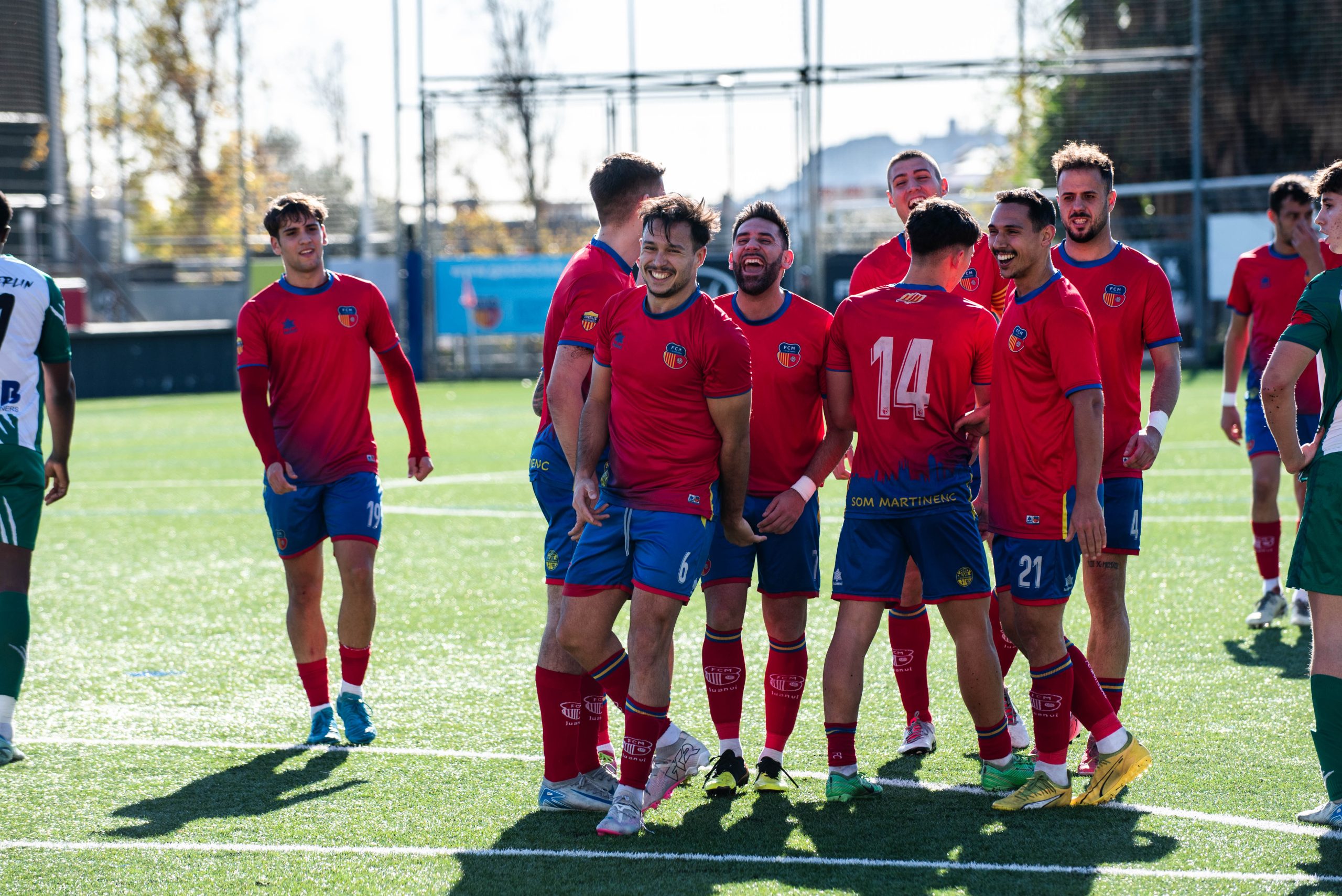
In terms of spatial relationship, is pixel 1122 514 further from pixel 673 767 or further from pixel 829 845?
pixel 673 767

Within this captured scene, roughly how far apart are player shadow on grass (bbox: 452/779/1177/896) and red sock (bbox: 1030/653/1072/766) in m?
0.21

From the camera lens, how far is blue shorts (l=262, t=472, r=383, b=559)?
19.6 feet

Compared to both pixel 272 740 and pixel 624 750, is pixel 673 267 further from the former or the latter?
pixel 272 740

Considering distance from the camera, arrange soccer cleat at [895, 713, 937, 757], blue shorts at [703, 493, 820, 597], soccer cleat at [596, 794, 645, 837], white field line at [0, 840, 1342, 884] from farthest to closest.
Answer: soccer cleat at [895, 713, 937, 757]
blue shorts at [703, 493, 820, 597]
soccer cleat at [596, 794, 645, 837]
white field line at [0, 840, 1342, 884]

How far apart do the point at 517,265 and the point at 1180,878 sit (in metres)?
27.7

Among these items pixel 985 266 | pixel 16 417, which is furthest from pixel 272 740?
pixel 985 266

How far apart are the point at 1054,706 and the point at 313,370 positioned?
339cm

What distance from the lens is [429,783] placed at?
5.13m

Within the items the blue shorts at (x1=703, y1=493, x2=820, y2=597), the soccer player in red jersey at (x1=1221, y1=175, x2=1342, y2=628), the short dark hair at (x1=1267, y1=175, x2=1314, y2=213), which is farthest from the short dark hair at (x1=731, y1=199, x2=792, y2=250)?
the short dark hair at (x1=1267, y1=175, x2=1314, y2=213)

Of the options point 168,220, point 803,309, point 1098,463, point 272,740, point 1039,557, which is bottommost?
point 272,740

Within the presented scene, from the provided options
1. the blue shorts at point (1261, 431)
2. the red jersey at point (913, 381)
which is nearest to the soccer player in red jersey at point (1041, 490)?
the red jersey at point (913, 381)

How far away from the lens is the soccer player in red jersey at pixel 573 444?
483 centimetres

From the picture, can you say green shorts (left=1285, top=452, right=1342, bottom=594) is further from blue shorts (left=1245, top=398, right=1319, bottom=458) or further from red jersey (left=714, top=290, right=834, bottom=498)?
blue shorts (left=1245, top=398, right=1319, bottom=458)

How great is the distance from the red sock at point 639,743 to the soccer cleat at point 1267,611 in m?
4.25
